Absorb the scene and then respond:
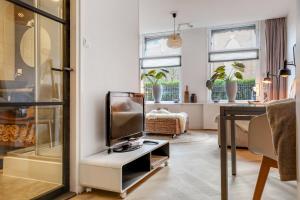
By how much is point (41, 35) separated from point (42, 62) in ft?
0.75

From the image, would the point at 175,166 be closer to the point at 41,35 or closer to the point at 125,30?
the point at 125,30

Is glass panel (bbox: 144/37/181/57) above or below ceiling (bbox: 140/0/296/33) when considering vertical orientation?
below

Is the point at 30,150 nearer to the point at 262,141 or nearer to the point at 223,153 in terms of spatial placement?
the point at 223,153

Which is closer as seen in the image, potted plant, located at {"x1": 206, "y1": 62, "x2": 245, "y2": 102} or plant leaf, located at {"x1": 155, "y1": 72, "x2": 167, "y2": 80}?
potted plant, located at {"x1": 206, "y1": 62, "x2": 245, "y2": 102}

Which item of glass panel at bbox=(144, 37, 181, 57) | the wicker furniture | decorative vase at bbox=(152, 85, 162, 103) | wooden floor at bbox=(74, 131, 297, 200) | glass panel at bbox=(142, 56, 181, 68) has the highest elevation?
glass panel at bbox=(144, 37, 181, 57)

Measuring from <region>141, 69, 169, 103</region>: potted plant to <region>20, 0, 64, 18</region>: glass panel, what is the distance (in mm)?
4290

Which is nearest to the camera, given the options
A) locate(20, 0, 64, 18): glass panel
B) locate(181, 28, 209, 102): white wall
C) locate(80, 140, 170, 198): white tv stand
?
locate(20, 0, 64, 18): glass panel

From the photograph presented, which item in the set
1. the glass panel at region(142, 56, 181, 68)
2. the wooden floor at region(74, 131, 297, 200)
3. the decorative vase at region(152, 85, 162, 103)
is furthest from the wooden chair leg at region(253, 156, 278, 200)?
the glass panel at region(142, 56, 181, 68)

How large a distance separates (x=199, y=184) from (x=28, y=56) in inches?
77.3

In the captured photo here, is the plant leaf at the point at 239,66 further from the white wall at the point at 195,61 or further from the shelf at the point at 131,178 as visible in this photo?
the shelf at the point at 131,178

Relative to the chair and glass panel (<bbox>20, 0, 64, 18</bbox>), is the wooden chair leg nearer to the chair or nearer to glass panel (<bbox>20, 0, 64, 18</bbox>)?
the chair

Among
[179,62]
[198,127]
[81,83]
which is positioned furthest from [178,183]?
[179,62]

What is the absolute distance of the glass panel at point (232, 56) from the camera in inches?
242

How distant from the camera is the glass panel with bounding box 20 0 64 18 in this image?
192cm
